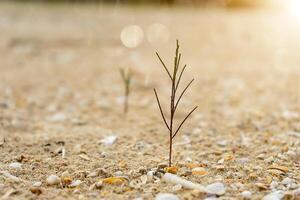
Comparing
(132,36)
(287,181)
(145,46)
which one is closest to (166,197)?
(287,181)

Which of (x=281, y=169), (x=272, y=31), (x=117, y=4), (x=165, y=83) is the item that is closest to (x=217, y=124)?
(x=281, y=169)

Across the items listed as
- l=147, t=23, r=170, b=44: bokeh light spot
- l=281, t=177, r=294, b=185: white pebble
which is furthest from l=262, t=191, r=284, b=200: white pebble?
l=147, t=23, r=170, b=44: bokeh light spot

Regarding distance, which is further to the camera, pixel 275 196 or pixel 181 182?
pixel 181 182

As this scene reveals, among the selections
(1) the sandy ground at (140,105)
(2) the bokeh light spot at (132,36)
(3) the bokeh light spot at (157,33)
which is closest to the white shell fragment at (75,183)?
(1) the sandy ground at (140,105)

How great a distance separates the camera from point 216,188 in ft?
6.87

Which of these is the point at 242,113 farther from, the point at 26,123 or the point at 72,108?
the point at 26,123

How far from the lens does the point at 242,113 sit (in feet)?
12.2

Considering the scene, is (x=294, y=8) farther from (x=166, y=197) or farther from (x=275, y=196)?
(x=166, y=197)

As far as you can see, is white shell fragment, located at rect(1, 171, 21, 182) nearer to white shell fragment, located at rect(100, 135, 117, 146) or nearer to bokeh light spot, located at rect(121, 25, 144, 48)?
white shell fragment, located at rect(100, 135, 117, 146)

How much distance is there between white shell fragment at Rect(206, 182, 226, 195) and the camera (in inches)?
81.4

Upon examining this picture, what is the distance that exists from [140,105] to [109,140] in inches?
46.5

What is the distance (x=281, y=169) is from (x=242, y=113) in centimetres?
140

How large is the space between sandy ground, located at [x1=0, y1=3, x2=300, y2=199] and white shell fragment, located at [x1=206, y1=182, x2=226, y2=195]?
0.03m

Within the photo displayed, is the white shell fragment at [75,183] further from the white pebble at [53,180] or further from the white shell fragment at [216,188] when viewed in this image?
the white shell fragment at [216,188]
